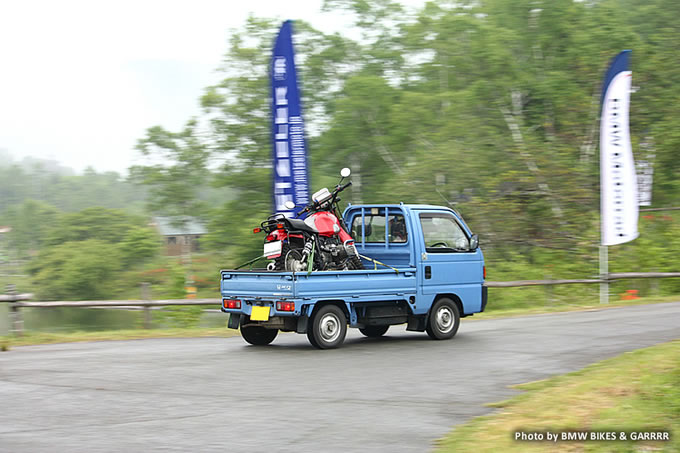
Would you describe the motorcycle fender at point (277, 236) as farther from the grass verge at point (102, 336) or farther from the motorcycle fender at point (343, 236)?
the grass verge at point (102, 336)

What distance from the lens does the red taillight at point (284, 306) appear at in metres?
11.9

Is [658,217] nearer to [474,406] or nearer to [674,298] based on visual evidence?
[674,298]

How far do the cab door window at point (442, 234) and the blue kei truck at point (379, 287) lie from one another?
0.06ft

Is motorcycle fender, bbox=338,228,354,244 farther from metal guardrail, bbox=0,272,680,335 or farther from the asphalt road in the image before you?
metal guardrail, bbox=0,272,680,335

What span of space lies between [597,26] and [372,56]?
37.4 feet

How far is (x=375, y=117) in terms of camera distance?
1555 inches

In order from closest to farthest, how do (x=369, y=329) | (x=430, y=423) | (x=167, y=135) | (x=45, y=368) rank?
(x=430, y=423), (x=45, y=368), (x=369, y=329), (x=167, y=135)

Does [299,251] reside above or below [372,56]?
below

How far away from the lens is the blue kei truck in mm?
12164

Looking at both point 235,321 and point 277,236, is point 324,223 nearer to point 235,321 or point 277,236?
point 277,236

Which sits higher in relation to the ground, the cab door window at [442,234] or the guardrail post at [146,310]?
the cab door window at [442,234]

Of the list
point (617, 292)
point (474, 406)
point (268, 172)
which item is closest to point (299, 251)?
point (474, 406)

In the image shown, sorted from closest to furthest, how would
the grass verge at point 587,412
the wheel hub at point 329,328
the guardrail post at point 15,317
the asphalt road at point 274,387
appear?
1. the grass verge at point 587,412
2. the asphalt road at point 274,387
3. the wheel hub at point 329,328
4. the guardrail post at point 15,317

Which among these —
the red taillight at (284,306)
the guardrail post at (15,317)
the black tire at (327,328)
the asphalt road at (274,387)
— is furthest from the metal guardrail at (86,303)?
the red taillight at (284,306)
